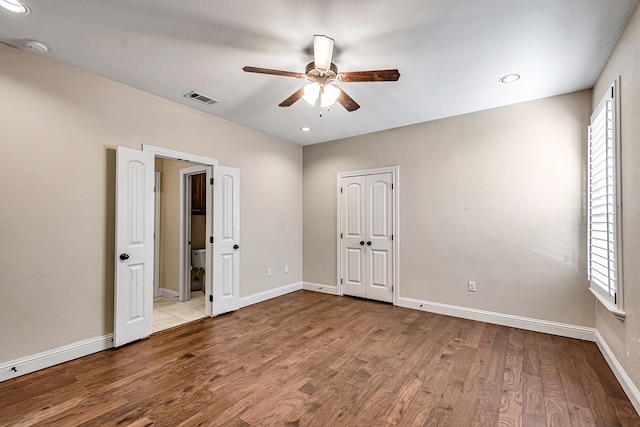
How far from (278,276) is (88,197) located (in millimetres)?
2941

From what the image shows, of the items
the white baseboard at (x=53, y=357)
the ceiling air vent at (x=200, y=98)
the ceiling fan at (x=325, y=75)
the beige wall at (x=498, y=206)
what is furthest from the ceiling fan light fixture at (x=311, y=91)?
the white baseboard at (x=53, y=357)

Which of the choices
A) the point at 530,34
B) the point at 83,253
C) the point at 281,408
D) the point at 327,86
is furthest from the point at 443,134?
the point at 83,253

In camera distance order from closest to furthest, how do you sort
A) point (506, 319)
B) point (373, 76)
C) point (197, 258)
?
point (373, 76) < point (506, 319) < point (197, 258)

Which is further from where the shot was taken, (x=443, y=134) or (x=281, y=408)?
(x=443, y=134)

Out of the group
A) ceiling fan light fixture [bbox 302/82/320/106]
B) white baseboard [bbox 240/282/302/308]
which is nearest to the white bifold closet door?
white baseboard [bbox 240/282/302/308]

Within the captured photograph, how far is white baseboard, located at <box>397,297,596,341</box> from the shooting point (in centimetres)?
321

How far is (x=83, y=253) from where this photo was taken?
9.27 ft

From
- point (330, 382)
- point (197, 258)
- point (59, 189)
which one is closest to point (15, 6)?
point (59, 189)

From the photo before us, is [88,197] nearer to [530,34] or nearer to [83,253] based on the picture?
[83,253]

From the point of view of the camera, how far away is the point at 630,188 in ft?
6.91

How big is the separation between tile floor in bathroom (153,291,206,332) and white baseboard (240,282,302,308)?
2.06 feet

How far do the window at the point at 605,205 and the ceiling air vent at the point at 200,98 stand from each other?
154 inches

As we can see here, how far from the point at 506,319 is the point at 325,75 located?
3564 millimetres

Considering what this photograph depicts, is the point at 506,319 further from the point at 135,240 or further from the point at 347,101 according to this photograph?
the point at 135,240
